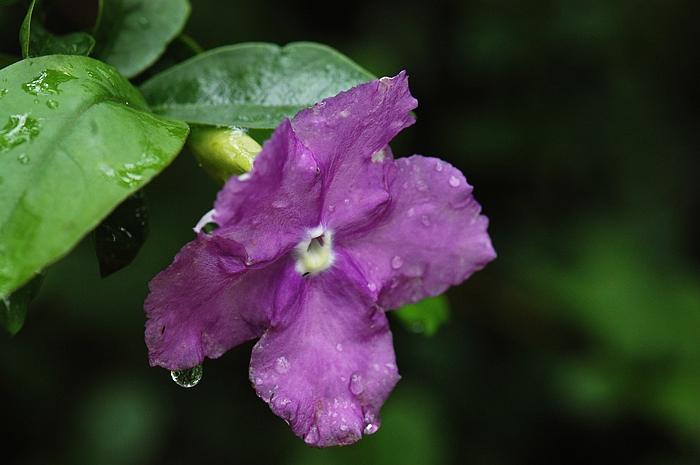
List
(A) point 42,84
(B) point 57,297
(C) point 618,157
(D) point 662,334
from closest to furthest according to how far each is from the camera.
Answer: (A) point 42,84 < (B) point 57,297 < (D) point 662,334 < (C) point 618,157

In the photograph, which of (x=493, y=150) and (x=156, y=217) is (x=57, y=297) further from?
(x=493, y=150)

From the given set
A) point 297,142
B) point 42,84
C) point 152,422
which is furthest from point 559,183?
point 42,84

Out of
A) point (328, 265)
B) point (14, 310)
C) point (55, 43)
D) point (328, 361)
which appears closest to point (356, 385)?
point (328, 361)

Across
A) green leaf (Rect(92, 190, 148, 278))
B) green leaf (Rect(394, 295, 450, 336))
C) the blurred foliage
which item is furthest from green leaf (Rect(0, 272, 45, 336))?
the blurred foliage

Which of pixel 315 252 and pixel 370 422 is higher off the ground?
pixel 315 252

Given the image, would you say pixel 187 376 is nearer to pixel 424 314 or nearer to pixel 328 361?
pixel 328 361

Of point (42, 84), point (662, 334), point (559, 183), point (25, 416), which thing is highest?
point (42, 84)
